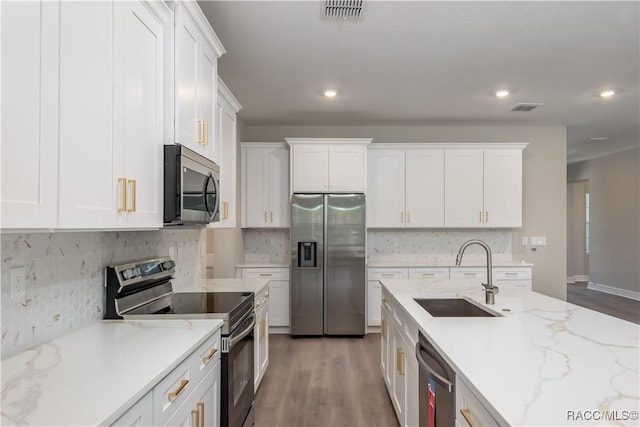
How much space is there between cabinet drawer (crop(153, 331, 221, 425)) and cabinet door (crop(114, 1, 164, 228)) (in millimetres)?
616

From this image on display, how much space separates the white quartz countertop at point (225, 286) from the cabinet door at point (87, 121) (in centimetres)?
138

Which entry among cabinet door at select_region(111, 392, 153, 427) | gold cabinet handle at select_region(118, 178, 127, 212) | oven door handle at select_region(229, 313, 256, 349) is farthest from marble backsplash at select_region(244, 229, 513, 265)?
cabinet door at select_region(111, 392, 153, 427)

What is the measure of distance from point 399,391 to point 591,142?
20.3 ft

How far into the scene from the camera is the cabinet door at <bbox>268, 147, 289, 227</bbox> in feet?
15.5

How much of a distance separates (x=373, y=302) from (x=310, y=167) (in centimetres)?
187

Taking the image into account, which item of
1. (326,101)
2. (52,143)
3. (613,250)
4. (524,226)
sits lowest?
(613,250)

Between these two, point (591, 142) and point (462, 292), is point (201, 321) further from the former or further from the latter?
point (591, 142)

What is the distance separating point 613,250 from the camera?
6953 mm

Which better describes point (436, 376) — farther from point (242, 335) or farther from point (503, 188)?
point (503, 188)

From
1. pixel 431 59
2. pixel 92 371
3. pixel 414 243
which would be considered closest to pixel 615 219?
pixel 414 243

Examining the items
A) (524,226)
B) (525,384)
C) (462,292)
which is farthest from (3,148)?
(524,226)

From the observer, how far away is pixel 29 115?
1.01 meters

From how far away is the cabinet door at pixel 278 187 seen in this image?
4734mm

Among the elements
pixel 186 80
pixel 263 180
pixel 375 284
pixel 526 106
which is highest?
pixel 526 106
